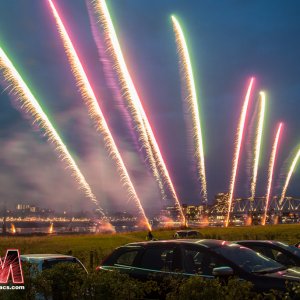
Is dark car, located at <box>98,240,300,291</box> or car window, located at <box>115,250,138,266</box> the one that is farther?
car window, located at <box>115,250,138,266</box>

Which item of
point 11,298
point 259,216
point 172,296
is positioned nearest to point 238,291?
point 172,296

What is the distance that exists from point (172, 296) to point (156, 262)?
116 inches

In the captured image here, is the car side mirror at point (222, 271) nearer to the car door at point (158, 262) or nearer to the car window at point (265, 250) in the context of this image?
the car door at point (158, 262)

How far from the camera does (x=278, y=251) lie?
11844 millimetres

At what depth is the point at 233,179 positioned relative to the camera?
36.2 m

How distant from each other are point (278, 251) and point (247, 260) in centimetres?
306

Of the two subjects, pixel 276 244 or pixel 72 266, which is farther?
pixel 276 244

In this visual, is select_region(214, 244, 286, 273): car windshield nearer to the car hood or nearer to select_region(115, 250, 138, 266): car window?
the car hood

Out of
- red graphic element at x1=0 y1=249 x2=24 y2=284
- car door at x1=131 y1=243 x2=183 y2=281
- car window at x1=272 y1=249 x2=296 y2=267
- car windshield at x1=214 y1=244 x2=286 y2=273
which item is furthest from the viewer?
car window at x1=272 y1=249 x2=296 y2=267

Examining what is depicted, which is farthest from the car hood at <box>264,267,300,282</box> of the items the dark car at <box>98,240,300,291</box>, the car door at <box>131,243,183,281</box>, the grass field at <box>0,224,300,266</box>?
the grass field at <box>0,224,300,266</box>

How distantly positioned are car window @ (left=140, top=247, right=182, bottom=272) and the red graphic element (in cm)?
239

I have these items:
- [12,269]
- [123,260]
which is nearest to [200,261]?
[123,260]

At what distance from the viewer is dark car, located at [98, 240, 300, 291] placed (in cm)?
834

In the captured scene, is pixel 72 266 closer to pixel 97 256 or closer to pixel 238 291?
pixel 238 291
